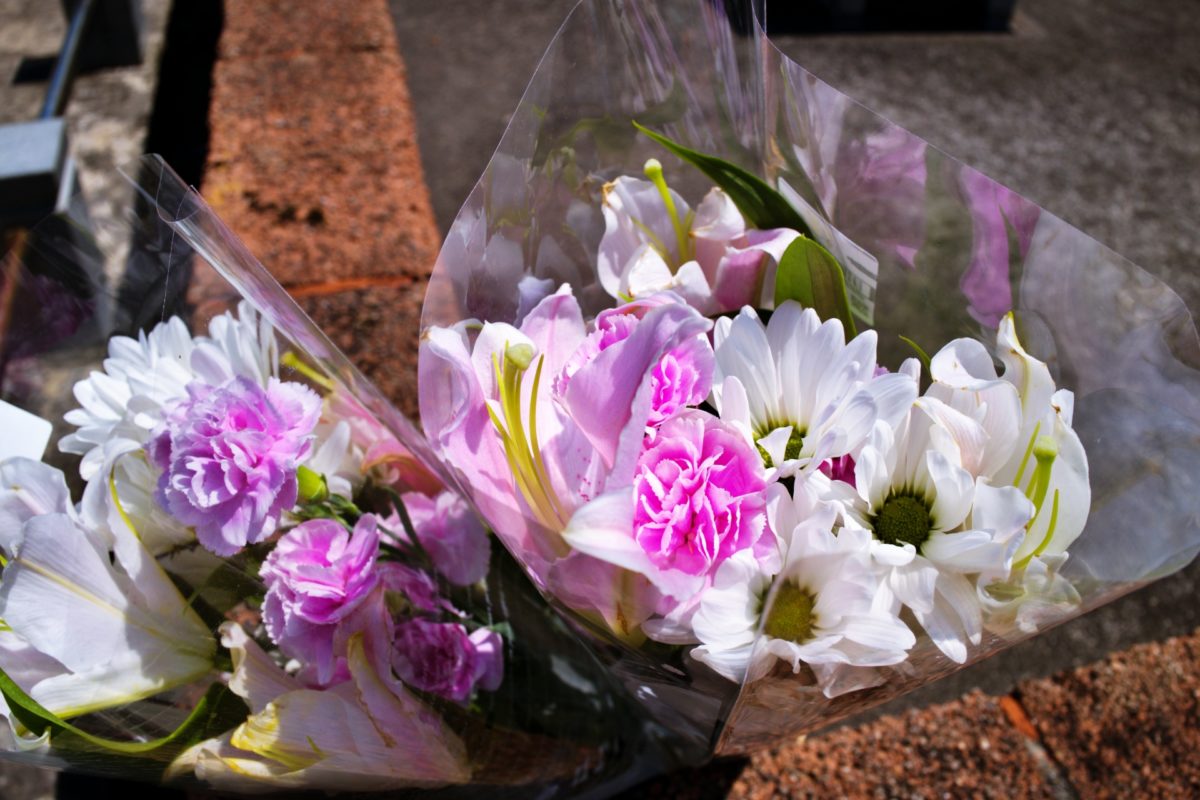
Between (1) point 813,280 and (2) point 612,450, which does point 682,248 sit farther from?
(2) point 612,450

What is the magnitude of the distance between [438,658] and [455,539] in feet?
0.33

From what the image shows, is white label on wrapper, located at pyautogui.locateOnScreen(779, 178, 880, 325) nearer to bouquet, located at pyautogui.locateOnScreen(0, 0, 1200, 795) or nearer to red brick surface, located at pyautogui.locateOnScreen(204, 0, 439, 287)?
bouquet, located at pyautogui.locateOnScreen(0, 0, 1200, 795)

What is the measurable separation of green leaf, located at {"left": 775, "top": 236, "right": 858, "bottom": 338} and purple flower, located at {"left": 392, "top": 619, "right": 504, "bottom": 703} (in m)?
0.35

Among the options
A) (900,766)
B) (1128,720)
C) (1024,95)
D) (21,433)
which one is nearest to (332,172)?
(21,433)

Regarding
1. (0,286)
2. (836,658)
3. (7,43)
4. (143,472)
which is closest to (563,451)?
(836,658)

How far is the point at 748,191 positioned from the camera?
2.43 feet

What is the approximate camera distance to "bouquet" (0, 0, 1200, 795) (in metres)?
0.56

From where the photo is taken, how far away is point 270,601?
2.14ft

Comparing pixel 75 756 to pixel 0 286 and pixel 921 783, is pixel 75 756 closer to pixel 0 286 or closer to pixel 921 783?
pixel 0 286

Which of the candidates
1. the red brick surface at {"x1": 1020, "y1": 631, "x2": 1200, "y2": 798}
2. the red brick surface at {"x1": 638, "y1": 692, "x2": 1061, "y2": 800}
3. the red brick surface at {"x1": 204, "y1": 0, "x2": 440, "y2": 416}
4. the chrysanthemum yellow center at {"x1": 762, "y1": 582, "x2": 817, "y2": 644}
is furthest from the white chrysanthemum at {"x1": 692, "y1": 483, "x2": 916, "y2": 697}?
the red brick surface at {"x1": 204, "y1": 0, "x2": 440, "y2": 416}

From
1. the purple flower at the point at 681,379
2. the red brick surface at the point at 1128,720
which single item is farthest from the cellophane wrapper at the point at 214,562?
the red brick surface at the point at 1128,720

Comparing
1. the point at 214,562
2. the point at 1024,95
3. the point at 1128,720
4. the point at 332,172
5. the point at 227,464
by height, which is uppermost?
the point at 227,464

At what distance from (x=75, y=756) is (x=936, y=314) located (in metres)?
0.68

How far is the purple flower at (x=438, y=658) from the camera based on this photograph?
726mm
